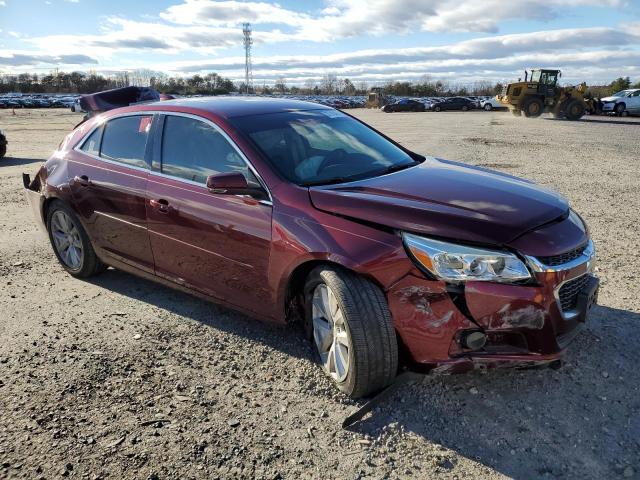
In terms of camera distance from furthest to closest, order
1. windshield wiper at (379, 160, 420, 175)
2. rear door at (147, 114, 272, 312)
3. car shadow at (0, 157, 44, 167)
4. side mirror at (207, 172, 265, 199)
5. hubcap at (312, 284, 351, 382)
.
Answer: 1. car shadow at (0, 157, 44, 167)
2. windshield wiper at (379, 160, 420, 175)
3. rear door at (147, 114, 272, 312)
4. side mirror at (207, 172, 265, 199)
5. hubcap at (312, 284, 351, 382)

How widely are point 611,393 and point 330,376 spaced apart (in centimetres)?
166

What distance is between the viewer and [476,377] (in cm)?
334

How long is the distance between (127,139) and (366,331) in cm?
282

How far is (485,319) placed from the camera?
9.20 ft

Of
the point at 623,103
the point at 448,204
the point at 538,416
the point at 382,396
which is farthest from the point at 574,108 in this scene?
the point at 382,396

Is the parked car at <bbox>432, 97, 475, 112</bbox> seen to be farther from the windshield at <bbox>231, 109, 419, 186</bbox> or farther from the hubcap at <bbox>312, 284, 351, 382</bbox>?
the hubcap at <bbox>312, 284, 351, 382</bbox>

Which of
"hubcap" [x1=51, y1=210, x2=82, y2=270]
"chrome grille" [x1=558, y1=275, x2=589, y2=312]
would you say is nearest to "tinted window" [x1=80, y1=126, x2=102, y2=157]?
"hubcap" [x1=51, y1=210, x2=82, y2=270]

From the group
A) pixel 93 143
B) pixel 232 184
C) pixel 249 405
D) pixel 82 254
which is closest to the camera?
pixel 249 405

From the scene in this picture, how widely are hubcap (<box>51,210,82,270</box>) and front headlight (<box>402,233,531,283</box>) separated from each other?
3542 mm

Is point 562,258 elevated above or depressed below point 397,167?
below

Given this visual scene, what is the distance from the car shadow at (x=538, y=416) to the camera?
263 cm

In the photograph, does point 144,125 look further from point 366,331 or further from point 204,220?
point 366,331

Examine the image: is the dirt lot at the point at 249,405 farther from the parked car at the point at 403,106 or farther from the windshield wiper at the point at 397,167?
the parked car at the point at 403,106

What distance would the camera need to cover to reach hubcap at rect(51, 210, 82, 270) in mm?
5047
